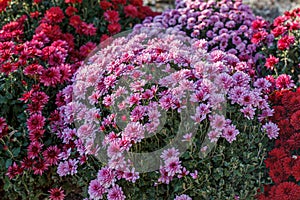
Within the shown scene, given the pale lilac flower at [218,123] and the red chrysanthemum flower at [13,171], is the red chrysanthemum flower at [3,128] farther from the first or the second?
the pale lilac flower at [218,123]

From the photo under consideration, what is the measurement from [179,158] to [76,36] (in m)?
1.74

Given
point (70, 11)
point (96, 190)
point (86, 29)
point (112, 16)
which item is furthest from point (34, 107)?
point (112, 16)

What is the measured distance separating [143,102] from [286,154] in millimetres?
895

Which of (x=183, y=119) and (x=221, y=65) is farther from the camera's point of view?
(x=221, y=65)

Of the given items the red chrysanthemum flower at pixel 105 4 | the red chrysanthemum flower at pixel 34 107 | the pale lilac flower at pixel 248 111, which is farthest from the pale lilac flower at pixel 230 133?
the red chrysanthemum flower at pixel 105 4

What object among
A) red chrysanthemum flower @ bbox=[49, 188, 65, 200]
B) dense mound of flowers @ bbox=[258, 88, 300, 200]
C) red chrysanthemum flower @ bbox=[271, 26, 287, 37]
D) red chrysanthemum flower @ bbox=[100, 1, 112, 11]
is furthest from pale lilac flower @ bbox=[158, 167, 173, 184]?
red chrysanthemum flower @ bbox=[100, 1, 112, 11]

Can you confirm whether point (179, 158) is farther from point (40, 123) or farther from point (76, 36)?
point (76, 36)

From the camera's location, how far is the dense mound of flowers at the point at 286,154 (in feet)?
8.48

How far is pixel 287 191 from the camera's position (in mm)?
2572

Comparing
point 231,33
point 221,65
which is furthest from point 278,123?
point 231,33

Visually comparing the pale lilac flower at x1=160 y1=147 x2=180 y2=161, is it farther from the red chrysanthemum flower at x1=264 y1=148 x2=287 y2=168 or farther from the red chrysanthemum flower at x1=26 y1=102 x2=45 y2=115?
the red chrysanthemum flower at x1=26 y1=102 x2=45 y2=115

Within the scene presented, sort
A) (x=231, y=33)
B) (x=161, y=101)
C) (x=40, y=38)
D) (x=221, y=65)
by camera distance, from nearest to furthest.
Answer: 1. (x=161, y=101)
2. (x=221, y=65)
3. (x=40, y=38)
4. (x=231, y=33)

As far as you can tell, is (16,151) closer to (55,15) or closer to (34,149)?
(34,149)

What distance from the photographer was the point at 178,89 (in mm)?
2547
